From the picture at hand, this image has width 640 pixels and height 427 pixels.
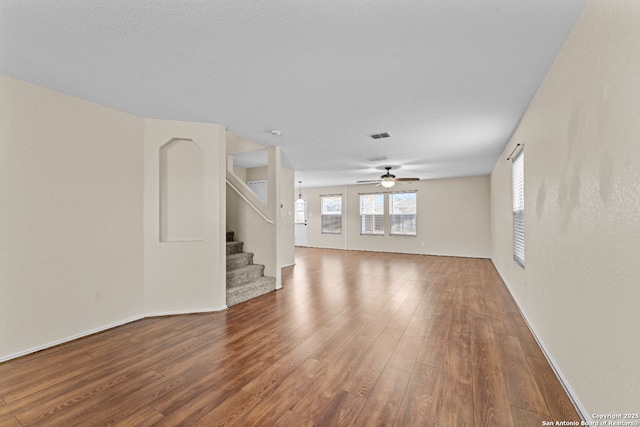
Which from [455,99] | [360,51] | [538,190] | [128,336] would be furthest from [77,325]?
[538,190]

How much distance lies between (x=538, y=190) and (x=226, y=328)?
11.6 ft

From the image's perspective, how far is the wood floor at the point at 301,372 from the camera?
1680mm

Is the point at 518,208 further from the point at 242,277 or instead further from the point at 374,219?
the point at 374,219

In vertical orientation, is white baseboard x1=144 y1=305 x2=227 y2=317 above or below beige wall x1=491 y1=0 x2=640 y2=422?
below

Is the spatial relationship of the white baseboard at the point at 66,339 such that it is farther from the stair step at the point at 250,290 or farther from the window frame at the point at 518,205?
the window frame at the point at 518,205

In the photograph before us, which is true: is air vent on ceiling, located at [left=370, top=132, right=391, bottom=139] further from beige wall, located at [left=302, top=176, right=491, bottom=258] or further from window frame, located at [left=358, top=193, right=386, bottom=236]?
window frame, located at [left=358, top=193, right=386, bottom=236]

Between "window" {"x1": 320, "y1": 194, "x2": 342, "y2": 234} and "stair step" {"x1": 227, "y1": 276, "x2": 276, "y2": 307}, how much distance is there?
5718mm

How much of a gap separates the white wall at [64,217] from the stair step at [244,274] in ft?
3.99

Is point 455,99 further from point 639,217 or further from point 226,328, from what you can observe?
point 226,328

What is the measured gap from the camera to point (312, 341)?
267cm

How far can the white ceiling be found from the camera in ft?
5.13

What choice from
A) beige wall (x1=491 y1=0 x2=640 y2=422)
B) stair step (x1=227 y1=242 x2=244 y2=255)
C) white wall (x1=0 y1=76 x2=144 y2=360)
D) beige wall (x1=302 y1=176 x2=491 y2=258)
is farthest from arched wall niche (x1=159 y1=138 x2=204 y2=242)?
beige wall (x1=302 y1=176 x2=491 y2=258)

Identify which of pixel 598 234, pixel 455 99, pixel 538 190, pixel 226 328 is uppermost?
pixel 455 99

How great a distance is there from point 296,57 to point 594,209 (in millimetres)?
2148
